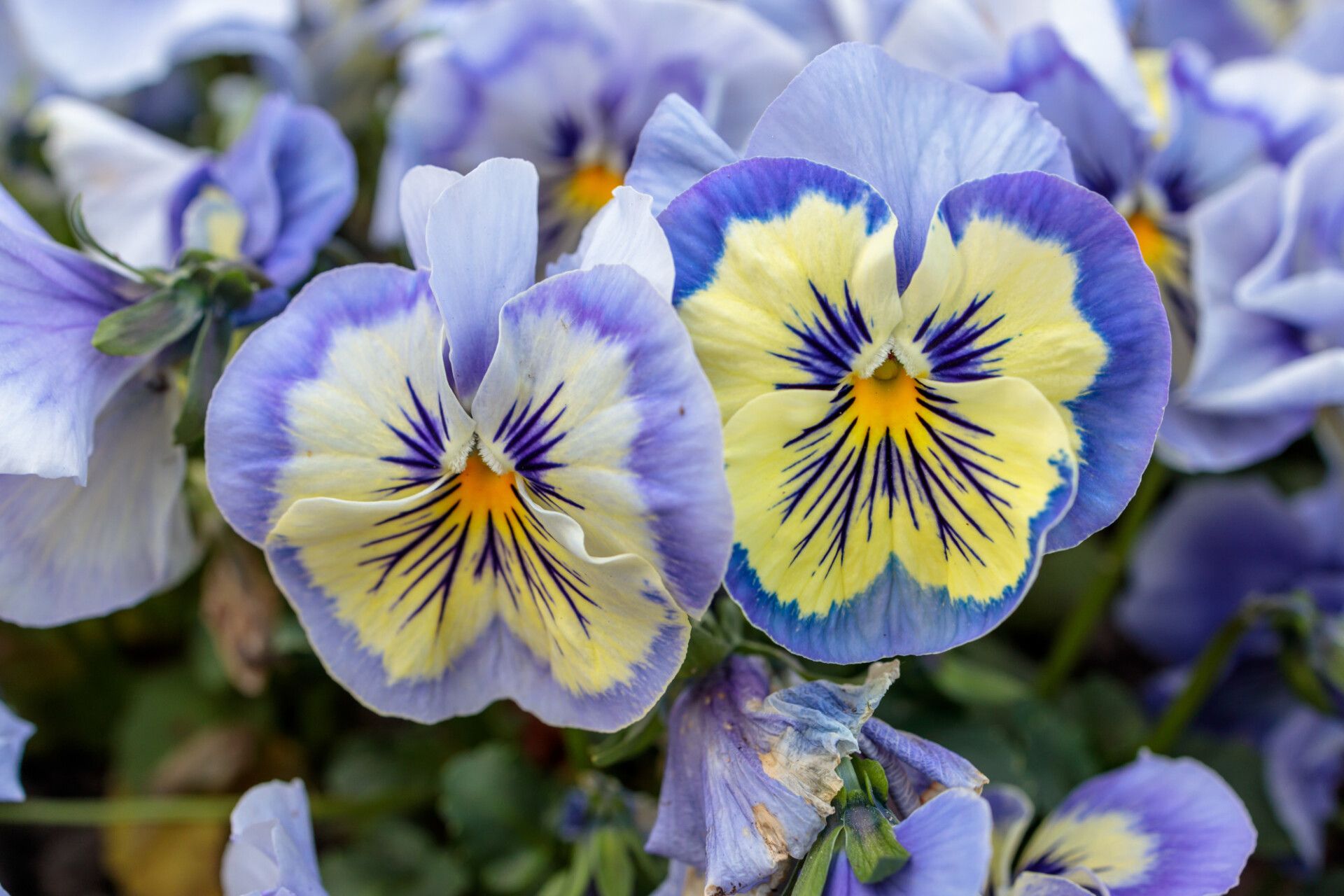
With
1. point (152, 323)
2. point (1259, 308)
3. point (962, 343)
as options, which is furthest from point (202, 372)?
point (1259, 308)

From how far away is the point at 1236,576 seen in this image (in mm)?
903

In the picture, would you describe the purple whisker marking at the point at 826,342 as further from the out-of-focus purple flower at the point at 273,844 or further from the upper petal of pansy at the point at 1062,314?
the out-of-focus purple flower at the point at 273,844

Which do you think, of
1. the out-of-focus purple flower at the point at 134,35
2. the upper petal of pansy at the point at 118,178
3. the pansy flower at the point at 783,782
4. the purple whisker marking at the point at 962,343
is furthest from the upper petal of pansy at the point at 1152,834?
the out-of-focus purple flower at the point at 134,35

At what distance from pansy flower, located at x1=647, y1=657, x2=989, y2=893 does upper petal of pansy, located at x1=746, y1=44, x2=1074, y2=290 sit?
7.0 inches

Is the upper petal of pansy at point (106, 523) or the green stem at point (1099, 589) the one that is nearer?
the upper petal of pansy at point (106, 523)

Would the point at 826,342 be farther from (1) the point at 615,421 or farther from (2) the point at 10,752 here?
(2) the point at 10,752

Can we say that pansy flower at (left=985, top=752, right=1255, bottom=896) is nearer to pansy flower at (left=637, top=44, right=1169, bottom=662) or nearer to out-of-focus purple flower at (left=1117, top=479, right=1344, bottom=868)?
pansy flower at (left=637, top=44, right=1169, bottom=662)

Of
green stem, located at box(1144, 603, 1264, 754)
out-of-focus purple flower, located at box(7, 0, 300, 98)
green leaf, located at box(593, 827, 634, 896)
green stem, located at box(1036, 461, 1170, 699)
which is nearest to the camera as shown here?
green leaf, located at box(593, 827, 634, 896)

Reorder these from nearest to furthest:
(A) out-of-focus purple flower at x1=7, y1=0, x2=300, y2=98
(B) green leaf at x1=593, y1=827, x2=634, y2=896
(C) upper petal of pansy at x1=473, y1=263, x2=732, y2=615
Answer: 1. (C) upper petal of pansy at x1=473, y1=263, x2=732, y2=615
2. (B) green leaf at x1=593, y1=827, x2=634, y2=896
3. (A) out-of-focus purple flower at x1=7, y1=0, x2=300, y2=98

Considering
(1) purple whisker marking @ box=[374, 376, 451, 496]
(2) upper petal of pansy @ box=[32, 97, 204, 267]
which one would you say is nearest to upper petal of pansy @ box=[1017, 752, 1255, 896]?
(1) purple whisker marking @ box=[374, 376, 451, 496]

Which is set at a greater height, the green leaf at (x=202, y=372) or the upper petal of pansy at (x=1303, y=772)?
the green leaf at (x=202, y=372)

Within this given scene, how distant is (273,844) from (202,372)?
0.72ft

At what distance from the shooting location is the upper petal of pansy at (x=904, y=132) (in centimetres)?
45

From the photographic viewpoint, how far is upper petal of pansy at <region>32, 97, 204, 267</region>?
0.76 meters
